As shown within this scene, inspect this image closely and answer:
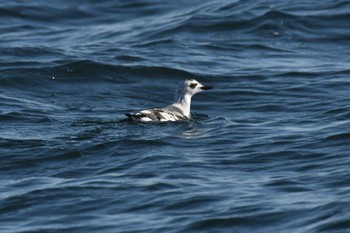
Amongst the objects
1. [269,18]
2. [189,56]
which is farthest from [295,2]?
[189,56]

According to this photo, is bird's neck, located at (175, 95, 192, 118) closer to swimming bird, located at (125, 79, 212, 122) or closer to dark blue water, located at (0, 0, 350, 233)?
swimming bird, located at (125, 79, 212, 122)

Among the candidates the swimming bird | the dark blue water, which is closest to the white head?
the swimming bird

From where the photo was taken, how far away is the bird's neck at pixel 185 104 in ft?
60.0

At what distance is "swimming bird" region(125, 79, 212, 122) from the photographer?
16734mm

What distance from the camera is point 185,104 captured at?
727 inches

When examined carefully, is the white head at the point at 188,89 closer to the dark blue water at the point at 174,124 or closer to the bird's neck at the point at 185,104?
the bird's neck at the point at 185,104

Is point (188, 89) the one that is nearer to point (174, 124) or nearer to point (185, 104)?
point (185, 104)

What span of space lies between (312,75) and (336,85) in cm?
99

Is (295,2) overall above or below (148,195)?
above

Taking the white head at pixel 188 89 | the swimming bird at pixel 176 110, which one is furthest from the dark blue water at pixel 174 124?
the white head at pixel 188 89

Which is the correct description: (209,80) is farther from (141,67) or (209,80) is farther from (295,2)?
(295,2)

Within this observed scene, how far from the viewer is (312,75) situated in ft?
69.7

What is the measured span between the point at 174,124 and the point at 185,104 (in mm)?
1116

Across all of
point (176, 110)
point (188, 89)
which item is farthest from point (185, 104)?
point (176, 110)
